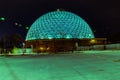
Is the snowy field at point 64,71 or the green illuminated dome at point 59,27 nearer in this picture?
the snowy field at point 64,71

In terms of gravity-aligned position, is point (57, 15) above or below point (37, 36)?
above

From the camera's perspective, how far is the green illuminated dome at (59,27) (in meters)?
115

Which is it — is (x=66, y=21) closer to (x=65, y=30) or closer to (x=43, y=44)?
(x=65, y=30)

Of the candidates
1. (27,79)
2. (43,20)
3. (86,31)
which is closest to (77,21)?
(86,31)

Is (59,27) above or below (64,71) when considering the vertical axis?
above

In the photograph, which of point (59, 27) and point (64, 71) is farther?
point (59, 27)

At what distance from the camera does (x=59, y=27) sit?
117m

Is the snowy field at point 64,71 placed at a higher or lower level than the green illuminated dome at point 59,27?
lower

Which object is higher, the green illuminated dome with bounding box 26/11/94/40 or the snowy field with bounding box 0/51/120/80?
the green illuminated dome with bounding box 26/11/94/40

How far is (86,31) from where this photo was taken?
12562 centimetres

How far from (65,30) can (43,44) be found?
11.7 m

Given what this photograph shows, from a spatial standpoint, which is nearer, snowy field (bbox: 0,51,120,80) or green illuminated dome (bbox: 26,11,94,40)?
snowy field (bbox: 0,51,120,80)

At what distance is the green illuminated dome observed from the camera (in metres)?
115

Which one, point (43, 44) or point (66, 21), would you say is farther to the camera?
point (66, 21)
